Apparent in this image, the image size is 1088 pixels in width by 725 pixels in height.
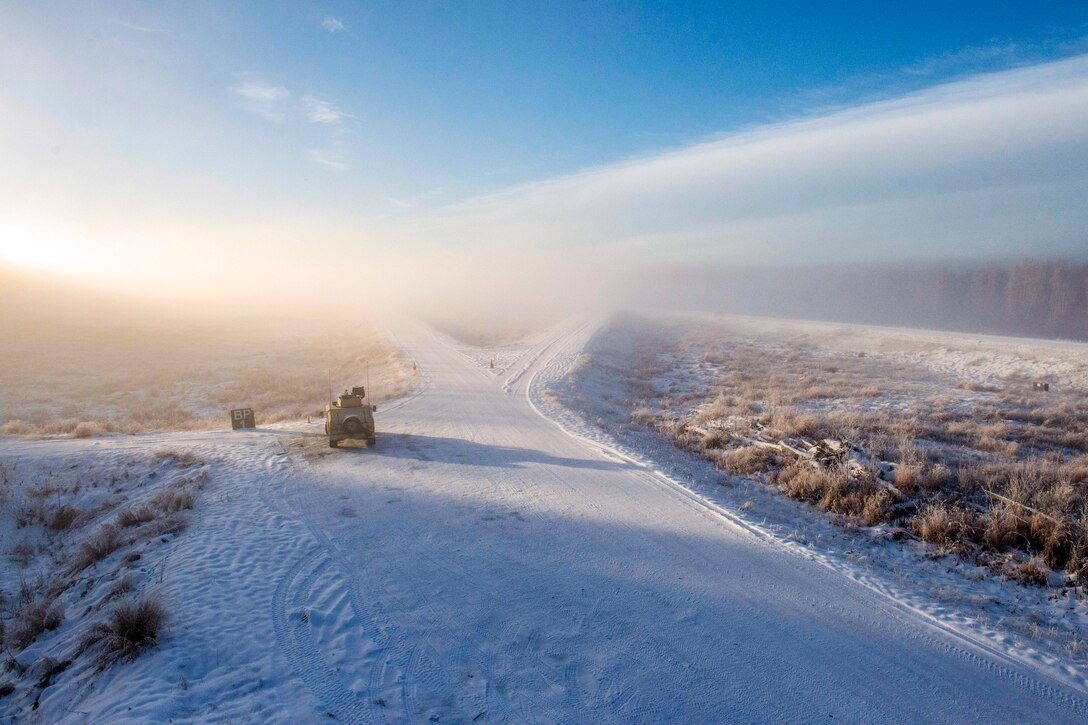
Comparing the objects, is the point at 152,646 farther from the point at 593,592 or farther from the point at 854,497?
the point at 854,497

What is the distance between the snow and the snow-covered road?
1.1 inches

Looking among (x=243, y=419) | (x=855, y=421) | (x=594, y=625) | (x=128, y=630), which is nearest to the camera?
(x=128, y=630)

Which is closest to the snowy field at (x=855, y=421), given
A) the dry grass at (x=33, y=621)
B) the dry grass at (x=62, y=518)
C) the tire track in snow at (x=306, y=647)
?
the tire track in snow at (x=306, y=647)

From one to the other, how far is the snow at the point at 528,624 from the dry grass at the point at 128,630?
20 centimetres

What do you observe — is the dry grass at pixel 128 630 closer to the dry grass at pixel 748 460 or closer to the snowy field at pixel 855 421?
the snowy field at pixel 855 421

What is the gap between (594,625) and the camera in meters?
6.32

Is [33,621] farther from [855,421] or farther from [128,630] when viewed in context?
[855,421]

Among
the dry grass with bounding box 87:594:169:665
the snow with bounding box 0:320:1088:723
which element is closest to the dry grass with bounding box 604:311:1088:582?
the snow with bounding box 0:320:1088:723

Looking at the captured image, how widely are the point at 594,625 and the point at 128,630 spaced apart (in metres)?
5.25

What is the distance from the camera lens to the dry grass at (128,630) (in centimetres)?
561

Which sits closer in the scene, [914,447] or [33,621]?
[33,621]

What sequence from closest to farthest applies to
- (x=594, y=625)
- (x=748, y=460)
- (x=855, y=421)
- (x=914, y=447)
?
(x=594, y=625) → (x=748, y=460) → (x=914, y=447) → (x=855, y=421)

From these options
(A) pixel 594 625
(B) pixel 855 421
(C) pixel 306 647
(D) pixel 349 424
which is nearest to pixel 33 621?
(C) pixel 306 647

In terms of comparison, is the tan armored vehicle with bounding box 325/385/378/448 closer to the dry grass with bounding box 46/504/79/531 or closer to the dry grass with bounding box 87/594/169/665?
the dry grass with bounding box 46/504/79/531
